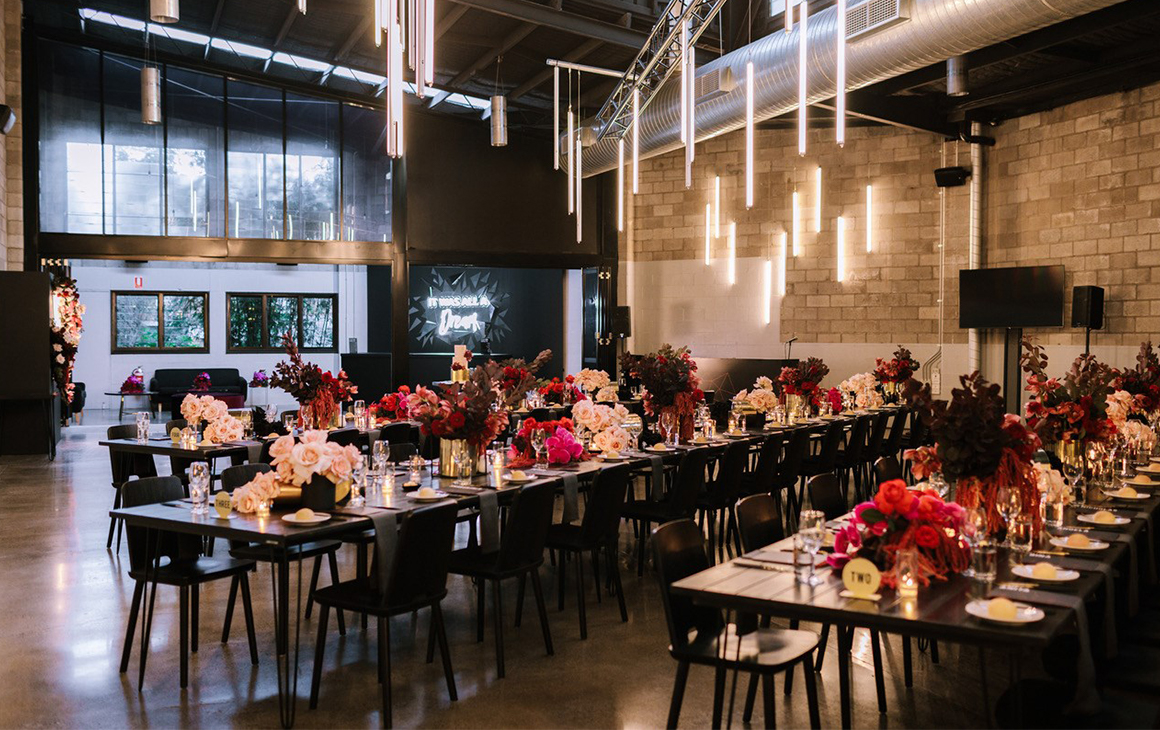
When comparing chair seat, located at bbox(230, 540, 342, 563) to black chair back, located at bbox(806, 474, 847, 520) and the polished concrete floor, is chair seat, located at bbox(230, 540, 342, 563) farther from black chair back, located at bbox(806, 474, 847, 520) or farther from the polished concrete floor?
black chair back, located at bbox(806, 474, 847, 520)

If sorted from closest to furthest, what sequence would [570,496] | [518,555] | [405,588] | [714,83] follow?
[405,588] → [518,555] → [570,496] → [714,83]

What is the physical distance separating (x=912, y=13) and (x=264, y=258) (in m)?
9.64

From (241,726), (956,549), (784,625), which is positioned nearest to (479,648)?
(241,726)

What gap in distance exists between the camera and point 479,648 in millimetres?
5125

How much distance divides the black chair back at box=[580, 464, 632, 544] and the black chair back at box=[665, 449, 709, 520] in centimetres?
66

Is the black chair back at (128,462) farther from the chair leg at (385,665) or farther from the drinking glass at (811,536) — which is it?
the drinking glass at (811,536)

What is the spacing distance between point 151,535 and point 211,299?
18039 millimetres

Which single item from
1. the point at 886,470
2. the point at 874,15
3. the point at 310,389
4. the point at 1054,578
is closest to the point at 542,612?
the point at 886,470

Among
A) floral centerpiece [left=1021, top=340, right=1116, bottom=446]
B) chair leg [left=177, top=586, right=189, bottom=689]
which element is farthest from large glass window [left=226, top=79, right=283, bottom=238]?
floral centerpiece [left=1021, top=340, right=1116, bottom=446]

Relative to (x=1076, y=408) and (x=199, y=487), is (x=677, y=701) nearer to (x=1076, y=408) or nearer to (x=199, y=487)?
(x=199, y=487)

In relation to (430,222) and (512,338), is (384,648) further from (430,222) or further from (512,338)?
(512,338)

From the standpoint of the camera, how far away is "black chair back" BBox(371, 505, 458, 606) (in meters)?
4.14

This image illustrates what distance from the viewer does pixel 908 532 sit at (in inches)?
130

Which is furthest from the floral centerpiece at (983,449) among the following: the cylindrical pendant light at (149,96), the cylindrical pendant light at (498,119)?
the cylindrical pendant light at (149,96)
